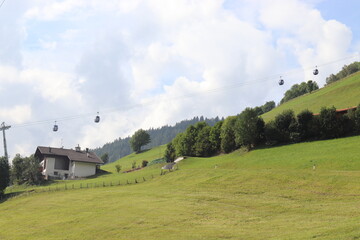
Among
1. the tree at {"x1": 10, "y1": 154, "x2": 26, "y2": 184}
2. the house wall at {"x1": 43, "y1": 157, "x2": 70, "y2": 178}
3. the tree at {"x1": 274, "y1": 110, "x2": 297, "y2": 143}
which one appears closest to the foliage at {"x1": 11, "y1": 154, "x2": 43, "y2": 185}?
the tree at {"x1": 10, "y1": 154, "x2": 26, "y2": 184}

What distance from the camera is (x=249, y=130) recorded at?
81.5 m

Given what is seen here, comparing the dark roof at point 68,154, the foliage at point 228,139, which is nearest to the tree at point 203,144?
the foliage at point 228,139

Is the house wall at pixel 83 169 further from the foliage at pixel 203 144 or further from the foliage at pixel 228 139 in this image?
the foliage at pixel 228 139

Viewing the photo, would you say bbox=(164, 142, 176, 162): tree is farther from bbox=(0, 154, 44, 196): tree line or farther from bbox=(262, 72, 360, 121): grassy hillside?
bbox=(262, 72, 360, 121): grassy hillside

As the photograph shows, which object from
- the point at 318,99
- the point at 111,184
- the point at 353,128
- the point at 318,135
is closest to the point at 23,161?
the point at 111,184

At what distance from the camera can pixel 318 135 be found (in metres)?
74.5

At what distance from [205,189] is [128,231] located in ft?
63.3

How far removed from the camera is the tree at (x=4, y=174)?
72.8 metres

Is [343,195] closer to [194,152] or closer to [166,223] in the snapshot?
[166,223]

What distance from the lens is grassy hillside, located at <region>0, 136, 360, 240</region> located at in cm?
2892

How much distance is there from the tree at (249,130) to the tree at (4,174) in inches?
1830

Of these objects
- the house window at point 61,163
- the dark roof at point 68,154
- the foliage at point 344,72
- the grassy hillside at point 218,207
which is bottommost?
the grassy hillside at point 218,207

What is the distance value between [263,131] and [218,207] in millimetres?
46790

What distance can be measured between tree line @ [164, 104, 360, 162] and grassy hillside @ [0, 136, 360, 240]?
8053mm
